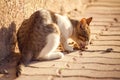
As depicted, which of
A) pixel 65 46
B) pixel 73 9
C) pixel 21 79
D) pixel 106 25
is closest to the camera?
pixel 21 79

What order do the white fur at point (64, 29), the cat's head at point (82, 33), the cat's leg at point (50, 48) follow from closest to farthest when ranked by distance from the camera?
the cat's leg at point (50, 48), the white fur at point (64, 29), the cat's head at point (82, 33)

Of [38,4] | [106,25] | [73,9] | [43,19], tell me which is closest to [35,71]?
[43,19]

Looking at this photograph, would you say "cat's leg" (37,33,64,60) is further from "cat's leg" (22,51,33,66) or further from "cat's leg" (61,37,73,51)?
"cat's leg" (61,37,73,51)

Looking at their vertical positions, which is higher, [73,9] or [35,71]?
[73,9]

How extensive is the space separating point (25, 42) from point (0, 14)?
0.56 meters

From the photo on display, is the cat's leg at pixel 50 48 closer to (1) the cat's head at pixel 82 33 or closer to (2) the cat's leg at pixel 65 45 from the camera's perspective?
(2) the cat's leg at pixel 65 45

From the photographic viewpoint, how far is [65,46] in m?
6.58

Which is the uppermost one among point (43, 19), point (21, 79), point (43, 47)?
point (43, 19)

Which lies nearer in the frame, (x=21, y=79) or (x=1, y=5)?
(x=21, y=79)

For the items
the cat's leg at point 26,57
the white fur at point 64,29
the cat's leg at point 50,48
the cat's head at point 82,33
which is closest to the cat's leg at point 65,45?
the white fur at point 64,29

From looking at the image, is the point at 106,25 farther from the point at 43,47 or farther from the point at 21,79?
the point at 21,79

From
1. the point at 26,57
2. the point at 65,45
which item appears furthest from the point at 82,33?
the point at 26,57

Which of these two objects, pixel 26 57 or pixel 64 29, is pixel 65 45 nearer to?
pixel 64 29

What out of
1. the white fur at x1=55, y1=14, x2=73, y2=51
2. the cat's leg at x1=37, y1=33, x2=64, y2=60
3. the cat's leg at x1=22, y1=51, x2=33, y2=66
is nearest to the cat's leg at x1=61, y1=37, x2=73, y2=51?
the white fur at x1=55, y1=14, x2=73, y2=51
